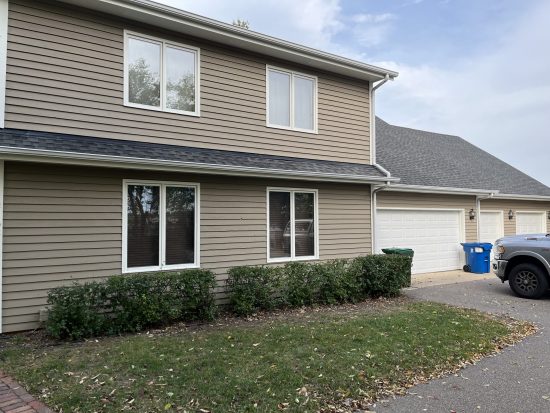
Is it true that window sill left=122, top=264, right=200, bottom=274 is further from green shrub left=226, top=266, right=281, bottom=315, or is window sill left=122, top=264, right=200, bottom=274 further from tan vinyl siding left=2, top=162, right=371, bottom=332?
green shrub left=226, top=266, right=281, bottom=315

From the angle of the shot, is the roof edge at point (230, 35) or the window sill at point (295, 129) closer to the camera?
the roof edge at point (230, 35)

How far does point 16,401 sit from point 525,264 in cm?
1011

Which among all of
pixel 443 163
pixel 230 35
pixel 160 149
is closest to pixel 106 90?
pixel 160 149

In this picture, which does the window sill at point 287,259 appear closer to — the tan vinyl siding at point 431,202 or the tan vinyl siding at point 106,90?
the tan vinyl siding at point 106,90

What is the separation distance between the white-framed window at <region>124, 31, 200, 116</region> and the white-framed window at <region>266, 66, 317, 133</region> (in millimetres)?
1847

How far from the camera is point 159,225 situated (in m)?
7.41

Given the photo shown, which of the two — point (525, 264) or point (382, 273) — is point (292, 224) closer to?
point (382, 273)

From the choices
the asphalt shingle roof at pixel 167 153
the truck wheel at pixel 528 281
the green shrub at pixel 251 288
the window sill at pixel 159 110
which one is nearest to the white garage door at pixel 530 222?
the truck wheel at pixel 528 281

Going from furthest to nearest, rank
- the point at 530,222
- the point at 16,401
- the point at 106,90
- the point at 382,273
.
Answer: the point at 530,222 → the point at 382,273 → the point at 106,90 → the point at 16,401

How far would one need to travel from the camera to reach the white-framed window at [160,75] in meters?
7.50

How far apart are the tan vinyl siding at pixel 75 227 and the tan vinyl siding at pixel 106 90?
86 cm

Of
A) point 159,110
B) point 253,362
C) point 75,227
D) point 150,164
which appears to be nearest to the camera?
point 253,362

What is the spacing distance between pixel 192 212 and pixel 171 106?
7.12 feet

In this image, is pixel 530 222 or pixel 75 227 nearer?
pixel 75 227
